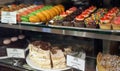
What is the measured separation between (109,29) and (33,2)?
0.86 m

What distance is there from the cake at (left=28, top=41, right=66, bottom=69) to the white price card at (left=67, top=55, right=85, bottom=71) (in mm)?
71

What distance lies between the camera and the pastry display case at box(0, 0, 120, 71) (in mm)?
1151

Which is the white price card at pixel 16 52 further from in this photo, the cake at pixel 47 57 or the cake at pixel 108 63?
the cake at pixel 108 63

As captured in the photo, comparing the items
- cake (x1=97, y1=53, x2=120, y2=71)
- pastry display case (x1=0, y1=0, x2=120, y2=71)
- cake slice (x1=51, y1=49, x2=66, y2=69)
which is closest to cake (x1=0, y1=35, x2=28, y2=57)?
pastry display case (x1=0, y1=0, x2=120, y2=71)

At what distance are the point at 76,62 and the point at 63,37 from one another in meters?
0.43

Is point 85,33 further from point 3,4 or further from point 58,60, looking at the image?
point 3,4

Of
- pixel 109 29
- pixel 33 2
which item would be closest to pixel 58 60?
pixel 109 29

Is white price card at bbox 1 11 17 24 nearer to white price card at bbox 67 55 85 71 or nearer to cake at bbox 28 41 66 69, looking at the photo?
cake at bbox 28 41 66 69

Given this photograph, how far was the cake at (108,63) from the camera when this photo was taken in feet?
3.95

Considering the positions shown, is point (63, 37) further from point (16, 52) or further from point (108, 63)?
point (108, 63)

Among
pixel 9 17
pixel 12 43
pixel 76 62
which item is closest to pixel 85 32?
pixel 76 62

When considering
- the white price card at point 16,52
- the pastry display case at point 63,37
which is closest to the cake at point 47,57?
the pastry display case at point 63,37

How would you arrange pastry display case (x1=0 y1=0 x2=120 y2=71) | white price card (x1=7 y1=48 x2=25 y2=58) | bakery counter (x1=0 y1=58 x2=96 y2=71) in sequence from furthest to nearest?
white price card (x1=7 y1=48 x2=25 y2=58), bakery counter (x1=0 y1=58 x2=96 y2=71), pastry display case (x1=0 y1=0 x2=120 y2=71)

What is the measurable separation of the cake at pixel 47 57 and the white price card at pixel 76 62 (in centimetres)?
7
